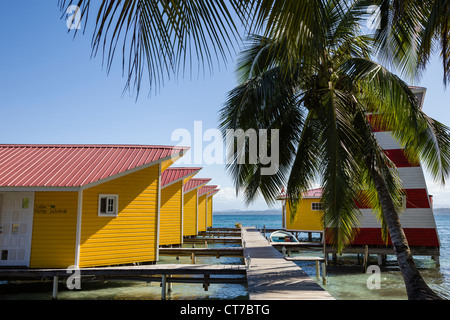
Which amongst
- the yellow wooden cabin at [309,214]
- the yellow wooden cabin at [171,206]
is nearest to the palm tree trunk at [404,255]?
the yellow wooden cabin at [171,206]

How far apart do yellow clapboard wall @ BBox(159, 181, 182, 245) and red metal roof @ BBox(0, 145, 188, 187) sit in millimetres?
5905

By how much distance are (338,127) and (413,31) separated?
8.51ft

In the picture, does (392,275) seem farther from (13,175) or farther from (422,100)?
(13,175)

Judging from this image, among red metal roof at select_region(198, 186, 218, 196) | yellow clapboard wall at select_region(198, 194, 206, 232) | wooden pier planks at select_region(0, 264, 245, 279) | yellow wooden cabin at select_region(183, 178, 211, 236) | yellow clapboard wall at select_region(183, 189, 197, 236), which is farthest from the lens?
yellow clapboard wall at select_region(198, 194, 206, 232)

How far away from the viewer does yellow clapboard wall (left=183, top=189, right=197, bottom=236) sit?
85.9 feet

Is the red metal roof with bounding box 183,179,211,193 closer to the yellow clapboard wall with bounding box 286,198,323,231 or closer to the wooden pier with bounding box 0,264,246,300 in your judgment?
the yellow clapboard wall with bounding box 286,198,323,231

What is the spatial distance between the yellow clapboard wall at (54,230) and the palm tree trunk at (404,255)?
9.89 metres


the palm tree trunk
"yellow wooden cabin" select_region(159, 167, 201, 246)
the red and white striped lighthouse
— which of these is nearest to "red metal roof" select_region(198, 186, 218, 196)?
"yellow wooden cabin" select_region(159, 167, 201, 246)

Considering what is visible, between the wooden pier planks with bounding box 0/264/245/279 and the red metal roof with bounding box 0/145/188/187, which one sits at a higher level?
the red metal roof with bounding box 0/145/188/187

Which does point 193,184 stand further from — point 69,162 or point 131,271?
point 131,271

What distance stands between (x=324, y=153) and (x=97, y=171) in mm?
8123

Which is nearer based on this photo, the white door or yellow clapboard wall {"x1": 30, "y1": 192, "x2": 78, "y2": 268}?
yellow clapboard wall {"x1": 30, "y1": 192, "x2": 78, "y2": 268}

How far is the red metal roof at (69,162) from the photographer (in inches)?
442

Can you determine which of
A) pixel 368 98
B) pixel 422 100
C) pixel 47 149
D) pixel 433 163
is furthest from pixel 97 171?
pixel 422 100
